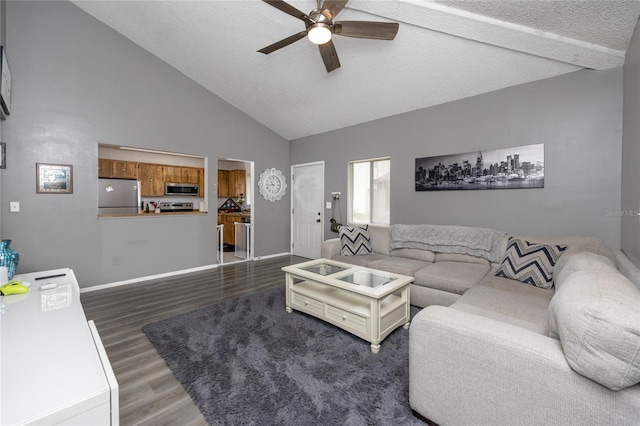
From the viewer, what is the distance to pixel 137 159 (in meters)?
6.32

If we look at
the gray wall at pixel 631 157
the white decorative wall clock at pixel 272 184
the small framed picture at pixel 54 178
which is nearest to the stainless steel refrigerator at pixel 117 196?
the small framed picture at pixel 54 178

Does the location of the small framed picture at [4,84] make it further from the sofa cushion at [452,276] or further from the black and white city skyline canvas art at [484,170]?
the black and white city skyline canvas art at [484,170]

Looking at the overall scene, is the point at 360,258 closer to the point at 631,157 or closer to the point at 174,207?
the point at 631,157

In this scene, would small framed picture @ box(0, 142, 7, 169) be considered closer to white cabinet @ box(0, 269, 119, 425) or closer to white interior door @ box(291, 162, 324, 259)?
white cabinet @ box(0, 269, 119, 425)

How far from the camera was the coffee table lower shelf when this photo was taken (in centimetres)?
223

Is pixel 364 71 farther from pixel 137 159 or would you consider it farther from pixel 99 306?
pixel 137 159

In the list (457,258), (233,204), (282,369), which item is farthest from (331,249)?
(233,204)

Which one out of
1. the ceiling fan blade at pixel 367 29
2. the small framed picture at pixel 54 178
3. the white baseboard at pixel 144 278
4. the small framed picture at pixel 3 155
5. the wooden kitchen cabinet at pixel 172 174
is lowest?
the white baseboard at pixel 144 278

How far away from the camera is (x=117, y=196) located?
516 cm

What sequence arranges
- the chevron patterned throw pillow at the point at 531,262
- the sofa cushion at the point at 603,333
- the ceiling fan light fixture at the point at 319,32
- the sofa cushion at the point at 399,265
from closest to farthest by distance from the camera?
the sofa cushion at the point at 603,333, the ceiling fan light fixture at the point at 319,32, the chevron patterned throw pillow at the point at 531,262, the sofa cushion at the point at 399,265

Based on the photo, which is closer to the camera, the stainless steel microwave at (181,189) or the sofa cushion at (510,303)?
the sofa cushion at (510,303)

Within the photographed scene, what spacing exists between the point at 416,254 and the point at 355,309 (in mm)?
1680

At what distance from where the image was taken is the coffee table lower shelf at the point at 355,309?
223 centimetres

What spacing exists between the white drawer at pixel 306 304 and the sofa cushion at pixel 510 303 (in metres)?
1.20
